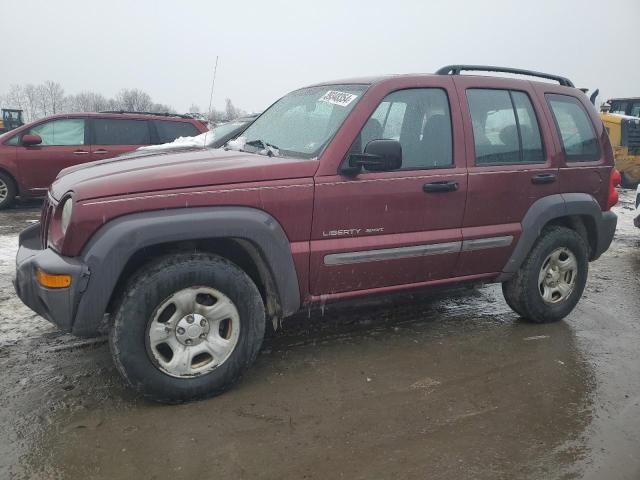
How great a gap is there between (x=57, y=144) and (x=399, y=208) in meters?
7.67

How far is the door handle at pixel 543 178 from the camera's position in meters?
3.81

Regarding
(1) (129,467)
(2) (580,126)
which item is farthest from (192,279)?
(2) (580,126)

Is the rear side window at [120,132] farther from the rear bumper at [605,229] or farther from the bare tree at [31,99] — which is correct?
the bare tree at [31,99]

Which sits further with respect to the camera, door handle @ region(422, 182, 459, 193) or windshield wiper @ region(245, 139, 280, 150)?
windshield wiper @ region(245, 139, 280, 150)

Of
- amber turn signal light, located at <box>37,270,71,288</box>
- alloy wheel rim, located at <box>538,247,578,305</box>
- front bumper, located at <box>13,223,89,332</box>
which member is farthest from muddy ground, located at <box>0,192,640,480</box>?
amber turn signal light, located at <box>37,270,71,288</box>

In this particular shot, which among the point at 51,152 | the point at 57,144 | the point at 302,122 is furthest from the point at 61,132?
the point at 302,122

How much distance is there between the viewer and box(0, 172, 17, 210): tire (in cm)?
874

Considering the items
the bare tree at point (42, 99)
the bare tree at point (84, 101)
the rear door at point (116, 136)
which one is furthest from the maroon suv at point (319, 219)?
the bare tree at point (42, 99)

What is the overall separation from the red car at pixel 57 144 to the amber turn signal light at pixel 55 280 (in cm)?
691

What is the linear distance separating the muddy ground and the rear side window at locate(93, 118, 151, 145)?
556 cm

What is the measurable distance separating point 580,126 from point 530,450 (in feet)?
9.26

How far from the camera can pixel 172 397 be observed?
9.27 ft

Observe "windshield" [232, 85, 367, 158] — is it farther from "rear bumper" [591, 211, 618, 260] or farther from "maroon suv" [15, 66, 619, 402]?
"rear bumper" [591, 211, 618, 260]

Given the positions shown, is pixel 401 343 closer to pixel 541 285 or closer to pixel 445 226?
pixel 445 226
